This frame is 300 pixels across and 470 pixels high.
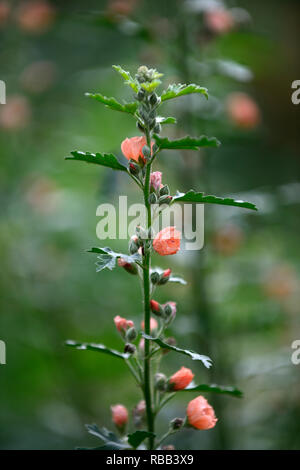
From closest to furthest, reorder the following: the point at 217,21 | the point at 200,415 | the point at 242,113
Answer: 1. the point at 200,415
2. the point at 217,21
3. the point at 242,113

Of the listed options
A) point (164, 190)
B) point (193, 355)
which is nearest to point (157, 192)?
point (164, 190)

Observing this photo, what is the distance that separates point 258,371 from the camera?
129 centimetres

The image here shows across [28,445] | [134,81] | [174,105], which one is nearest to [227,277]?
[174,105]

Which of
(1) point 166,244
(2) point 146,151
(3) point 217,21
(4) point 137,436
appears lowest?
(4) point 137,436

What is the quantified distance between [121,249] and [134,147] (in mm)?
1329

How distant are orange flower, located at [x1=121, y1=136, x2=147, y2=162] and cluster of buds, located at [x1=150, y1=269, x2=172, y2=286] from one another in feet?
0.50

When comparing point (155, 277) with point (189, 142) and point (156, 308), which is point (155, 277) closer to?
point (156, 308)

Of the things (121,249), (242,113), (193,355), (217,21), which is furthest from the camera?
(121,249)

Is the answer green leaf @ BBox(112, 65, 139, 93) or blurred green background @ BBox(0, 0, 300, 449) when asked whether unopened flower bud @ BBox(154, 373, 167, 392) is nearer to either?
green leaf @ BBox(112, 65, 139, 93)

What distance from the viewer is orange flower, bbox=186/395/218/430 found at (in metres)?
0.69

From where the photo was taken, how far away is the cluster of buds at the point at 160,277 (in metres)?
0.67

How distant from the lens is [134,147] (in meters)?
0.65

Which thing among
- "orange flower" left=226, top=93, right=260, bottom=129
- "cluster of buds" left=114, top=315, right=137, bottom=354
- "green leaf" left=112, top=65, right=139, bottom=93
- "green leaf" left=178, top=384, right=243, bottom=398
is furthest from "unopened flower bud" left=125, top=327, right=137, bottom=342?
"orange flower" left=226, top=93, right=260, bottom=129

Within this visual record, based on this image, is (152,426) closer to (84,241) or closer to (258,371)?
(258,371)
